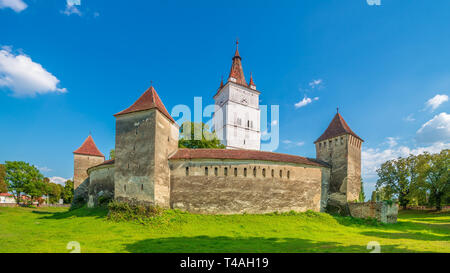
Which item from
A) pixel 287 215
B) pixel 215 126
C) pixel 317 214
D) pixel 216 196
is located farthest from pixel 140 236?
pixel 215 126

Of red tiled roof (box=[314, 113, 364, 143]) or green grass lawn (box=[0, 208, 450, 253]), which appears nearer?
green grass lawn (box=[0, 208, 450, 253])

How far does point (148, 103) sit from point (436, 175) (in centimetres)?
4506

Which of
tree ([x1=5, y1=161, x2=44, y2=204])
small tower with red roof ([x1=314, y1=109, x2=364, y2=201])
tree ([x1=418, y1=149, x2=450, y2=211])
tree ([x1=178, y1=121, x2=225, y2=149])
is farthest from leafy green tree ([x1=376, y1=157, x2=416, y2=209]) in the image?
tree ([x1=5, y1=161, x2=44, y2=204])

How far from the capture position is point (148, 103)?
2320cm

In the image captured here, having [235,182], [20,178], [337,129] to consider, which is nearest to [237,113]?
[337,129]

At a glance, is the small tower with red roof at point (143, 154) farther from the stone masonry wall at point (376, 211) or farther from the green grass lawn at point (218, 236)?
the stone masonry wall at point (376, 211)

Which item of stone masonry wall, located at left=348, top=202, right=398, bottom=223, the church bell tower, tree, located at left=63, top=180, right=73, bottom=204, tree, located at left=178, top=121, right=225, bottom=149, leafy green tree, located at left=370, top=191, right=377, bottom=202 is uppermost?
the church bell tower

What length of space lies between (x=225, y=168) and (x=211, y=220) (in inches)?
195

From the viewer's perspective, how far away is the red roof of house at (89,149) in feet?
120

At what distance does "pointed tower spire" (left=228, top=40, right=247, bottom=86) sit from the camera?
5223 centimetres

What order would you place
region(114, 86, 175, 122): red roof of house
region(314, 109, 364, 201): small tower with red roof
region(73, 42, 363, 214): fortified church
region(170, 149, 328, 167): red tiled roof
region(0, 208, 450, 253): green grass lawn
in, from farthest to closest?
region(314, 109, 364, 201): small tower with red roof, region(170, 149, 328, 167): red tiled roof, region(114, 86, 175, 122): red roof of house, region(73, 42, 363, 214): fortified church, region(0, 208, 450, 253): green grass lawn

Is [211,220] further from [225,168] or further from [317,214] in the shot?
[317,214]

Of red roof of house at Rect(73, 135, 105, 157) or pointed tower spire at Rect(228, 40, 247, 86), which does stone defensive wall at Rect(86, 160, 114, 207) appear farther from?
pointed tower spire at Rect(228, 40, 247, 86)

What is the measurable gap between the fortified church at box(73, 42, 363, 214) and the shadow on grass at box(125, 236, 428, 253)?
21.1 ft
